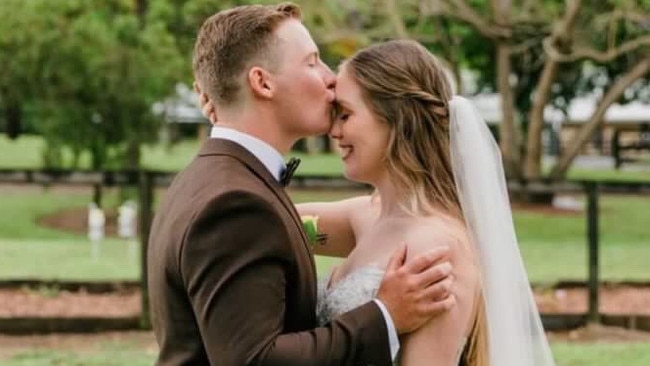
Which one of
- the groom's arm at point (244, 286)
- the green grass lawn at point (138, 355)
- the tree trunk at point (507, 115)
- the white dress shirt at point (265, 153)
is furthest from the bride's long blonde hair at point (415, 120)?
the tree trunk at point (507, 115)

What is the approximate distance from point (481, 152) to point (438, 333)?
51cm

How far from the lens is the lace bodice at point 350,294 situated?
7.84ft

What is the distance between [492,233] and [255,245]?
0.75 metres

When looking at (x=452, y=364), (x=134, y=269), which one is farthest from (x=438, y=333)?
(x=134, y=269)

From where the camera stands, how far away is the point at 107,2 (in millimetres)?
14805

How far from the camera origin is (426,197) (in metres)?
2.49

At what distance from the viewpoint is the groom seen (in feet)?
6.63

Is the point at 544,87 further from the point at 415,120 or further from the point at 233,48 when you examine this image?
the point at 233,48

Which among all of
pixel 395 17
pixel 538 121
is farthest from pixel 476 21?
pixel 538 121

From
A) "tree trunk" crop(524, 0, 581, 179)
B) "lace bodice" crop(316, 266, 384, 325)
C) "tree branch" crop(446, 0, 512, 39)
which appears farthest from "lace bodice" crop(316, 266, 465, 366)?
"tree branch" crop(446, 0, 512, 39)

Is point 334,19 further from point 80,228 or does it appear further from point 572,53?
point 80,228

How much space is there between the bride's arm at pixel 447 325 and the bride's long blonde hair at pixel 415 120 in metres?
0.08

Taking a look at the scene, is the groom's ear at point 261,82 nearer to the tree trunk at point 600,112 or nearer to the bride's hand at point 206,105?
the bride's hand at point 206,105

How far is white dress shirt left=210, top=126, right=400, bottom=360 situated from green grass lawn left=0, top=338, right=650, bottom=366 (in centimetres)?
481
